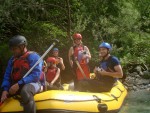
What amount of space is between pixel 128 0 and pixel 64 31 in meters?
4.10

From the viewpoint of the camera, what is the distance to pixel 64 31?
12.8m

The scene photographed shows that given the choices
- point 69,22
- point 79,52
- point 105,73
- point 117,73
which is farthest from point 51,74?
point 69,22

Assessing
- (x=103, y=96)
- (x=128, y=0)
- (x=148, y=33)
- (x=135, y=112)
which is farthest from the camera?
(x=148, y=33)

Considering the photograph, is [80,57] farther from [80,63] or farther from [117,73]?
[117,73]

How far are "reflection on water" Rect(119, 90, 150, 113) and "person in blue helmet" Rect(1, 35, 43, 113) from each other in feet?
11.5

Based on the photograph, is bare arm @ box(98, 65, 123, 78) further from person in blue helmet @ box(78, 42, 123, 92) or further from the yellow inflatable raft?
the yellow inflatable raft

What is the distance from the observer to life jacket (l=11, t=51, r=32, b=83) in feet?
19.5

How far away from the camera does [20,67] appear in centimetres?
600

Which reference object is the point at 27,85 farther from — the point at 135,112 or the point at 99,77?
the point at 135,112

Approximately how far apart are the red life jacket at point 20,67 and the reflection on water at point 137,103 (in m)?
3.59

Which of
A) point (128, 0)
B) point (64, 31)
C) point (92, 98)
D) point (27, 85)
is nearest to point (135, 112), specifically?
point (92, 98)

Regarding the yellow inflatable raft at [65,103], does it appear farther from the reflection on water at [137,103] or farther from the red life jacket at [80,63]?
the red life jacket at [80,63]

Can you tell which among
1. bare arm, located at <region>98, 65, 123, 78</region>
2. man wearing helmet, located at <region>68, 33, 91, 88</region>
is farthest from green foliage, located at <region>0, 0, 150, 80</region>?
A: bare arm, located at <region>98, 65, 123, 78</region>

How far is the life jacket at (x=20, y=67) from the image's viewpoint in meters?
5.93
